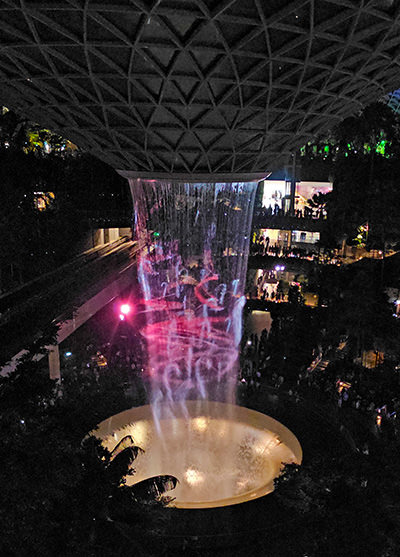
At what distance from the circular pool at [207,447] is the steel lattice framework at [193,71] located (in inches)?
368

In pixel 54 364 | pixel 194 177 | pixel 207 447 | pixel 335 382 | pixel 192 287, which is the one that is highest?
pixel 194 177

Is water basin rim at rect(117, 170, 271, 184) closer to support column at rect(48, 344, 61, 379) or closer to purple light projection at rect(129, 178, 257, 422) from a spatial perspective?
purple light projection at rect(129, 178, 257, 422)

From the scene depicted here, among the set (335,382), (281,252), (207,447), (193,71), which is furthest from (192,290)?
(193,71)

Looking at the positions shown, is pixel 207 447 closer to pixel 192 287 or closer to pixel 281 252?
pixel 192 287

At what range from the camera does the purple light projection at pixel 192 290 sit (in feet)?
Answer: 74.3

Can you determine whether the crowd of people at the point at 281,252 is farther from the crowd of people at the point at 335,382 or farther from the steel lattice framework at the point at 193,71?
the steel lattice framework at the point at 193,71

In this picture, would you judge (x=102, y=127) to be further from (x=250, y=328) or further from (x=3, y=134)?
(x=250, y=328)

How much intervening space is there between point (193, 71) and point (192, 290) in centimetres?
2411

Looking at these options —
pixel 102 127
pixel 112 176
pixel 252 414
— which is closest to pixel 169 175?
pixel 102 127

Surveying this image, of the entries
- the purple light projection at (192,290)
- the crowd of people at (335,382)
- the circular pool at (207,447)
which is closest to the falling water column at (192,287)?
the purple light projection at (192,290)

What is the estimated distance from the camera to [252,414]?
2012 cm

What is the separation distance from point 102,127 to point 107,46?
302 centimetres

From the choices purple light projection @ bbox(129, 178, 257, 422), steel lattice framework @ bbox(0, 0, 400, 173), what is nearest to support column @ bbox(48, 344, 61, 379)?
purple light projection @ bbox(129, 178, 257, 422)

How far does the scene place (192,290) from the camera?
33.9m
